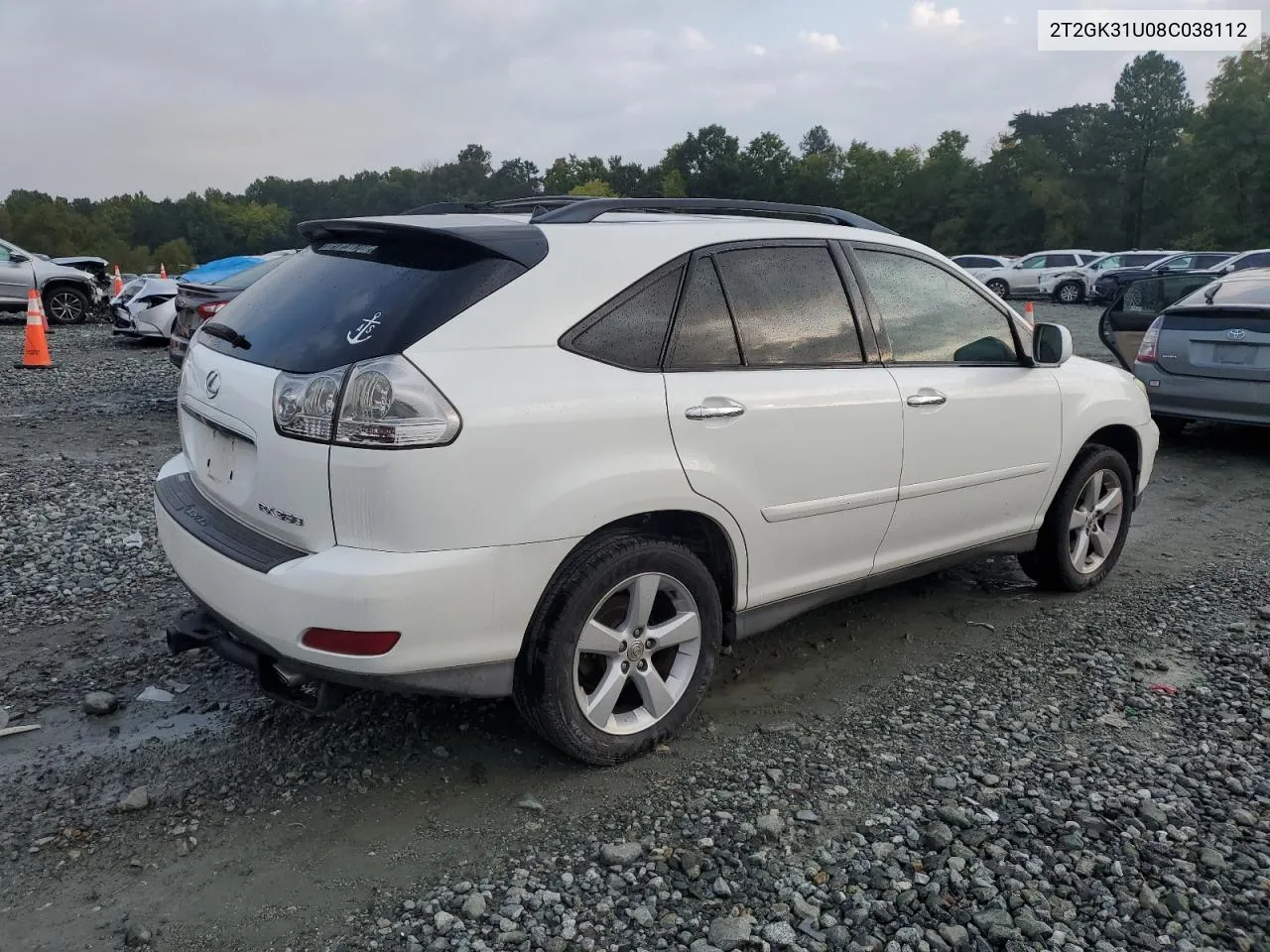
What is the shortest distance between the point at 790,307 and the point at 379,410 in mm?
1576

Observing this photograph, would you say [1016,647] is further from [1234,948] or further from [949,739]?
[1234,948]

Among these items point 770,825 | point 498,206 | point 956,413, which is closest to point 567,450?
point 770,825

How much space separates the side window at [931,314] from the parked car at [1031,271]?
1118 inches

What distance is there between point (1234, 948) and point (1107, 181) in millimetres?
70119

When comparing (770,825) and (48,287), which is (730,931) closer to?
(770,825)

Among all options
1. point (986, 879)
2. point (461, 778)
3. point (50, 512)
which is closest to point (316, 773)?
point (461, 778)

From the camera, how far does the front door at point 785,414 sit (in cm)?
329

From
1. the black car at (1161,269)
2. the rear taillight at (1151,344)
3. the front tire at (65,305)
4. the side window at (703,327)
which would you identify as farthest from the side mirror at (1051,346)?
the black car at (1161,269)

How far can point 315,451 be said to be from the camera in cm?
277

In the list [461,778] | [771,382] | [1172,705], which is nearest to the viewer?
[461,778]

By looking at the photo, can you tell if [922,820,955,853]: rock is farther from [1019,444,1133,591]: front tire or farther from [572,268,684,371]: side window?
[1019,444,1133,591]: front tire

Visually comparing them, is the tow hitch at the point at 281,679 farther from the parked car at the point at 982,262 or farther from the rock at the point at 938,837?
the parked car at the point at 982,262

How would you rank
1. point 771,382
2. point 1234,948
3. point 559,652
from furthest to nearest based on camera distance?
1. point 771,382
2. point 559,652
3. point 1234,948

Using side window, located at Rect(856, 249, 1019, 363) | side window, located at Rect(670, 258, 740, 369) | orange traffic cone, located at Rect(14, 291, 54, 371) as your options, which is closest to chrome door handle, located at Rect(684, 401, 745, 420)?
side window, located at Rect(670, 258, 740, 369)
